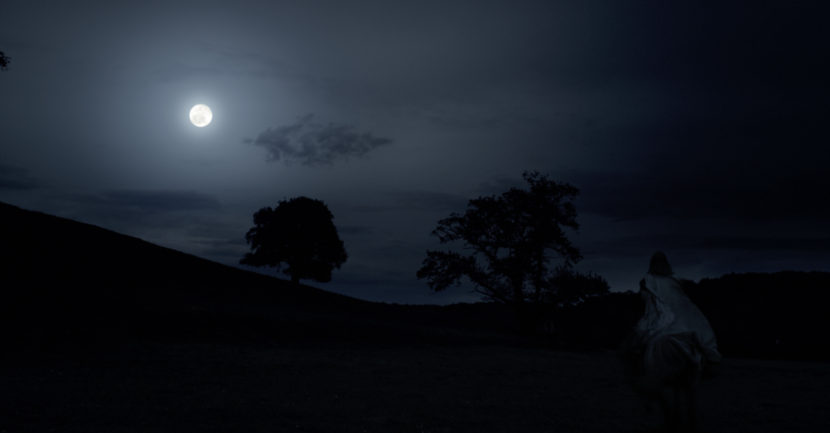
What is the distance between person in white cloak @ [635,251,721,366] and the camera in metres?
9.89

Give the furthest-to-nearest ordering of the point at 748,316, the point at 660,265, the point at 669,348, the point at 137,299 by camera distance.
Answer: the point at 748,316 < the point at 137,299 < the point at 660,265 < the point at 669,348

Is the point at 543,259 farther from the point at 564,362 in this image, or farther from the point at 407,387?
the point at 407,387

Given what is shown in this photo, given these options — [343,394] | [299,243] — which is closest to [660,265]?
[343,394]

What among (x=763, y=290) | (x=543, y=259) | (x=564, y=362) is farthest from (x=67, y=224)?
(x=763, y=290)

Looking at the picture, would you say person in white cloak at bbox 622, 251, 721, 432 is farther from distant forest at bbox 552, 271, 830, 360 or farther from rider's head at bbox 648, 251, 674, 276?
distant forest at bbox 552, 271, 830, 360

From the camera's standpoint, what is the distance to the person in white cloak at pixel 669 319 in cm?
989

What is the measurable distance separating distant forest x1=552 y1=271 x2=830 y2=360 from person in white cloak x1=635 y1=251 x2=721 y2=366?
28749 mm

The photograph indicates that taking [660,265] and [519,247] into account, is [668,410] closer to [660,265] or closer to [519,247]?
[660,265]

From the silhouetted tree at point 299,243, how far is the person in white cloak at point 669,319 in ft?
173

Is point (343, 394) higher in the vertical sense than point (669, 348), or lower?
lower

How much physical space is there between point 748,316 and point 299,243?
3993 cm

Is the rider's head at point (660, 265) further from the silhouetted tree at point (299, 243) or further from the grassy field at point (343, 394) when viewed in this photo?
the silhouetted tree at point (299, 243)

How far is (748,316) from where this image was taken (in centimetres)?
5147

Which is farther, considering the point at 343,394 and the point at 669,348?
the point at 343,394
